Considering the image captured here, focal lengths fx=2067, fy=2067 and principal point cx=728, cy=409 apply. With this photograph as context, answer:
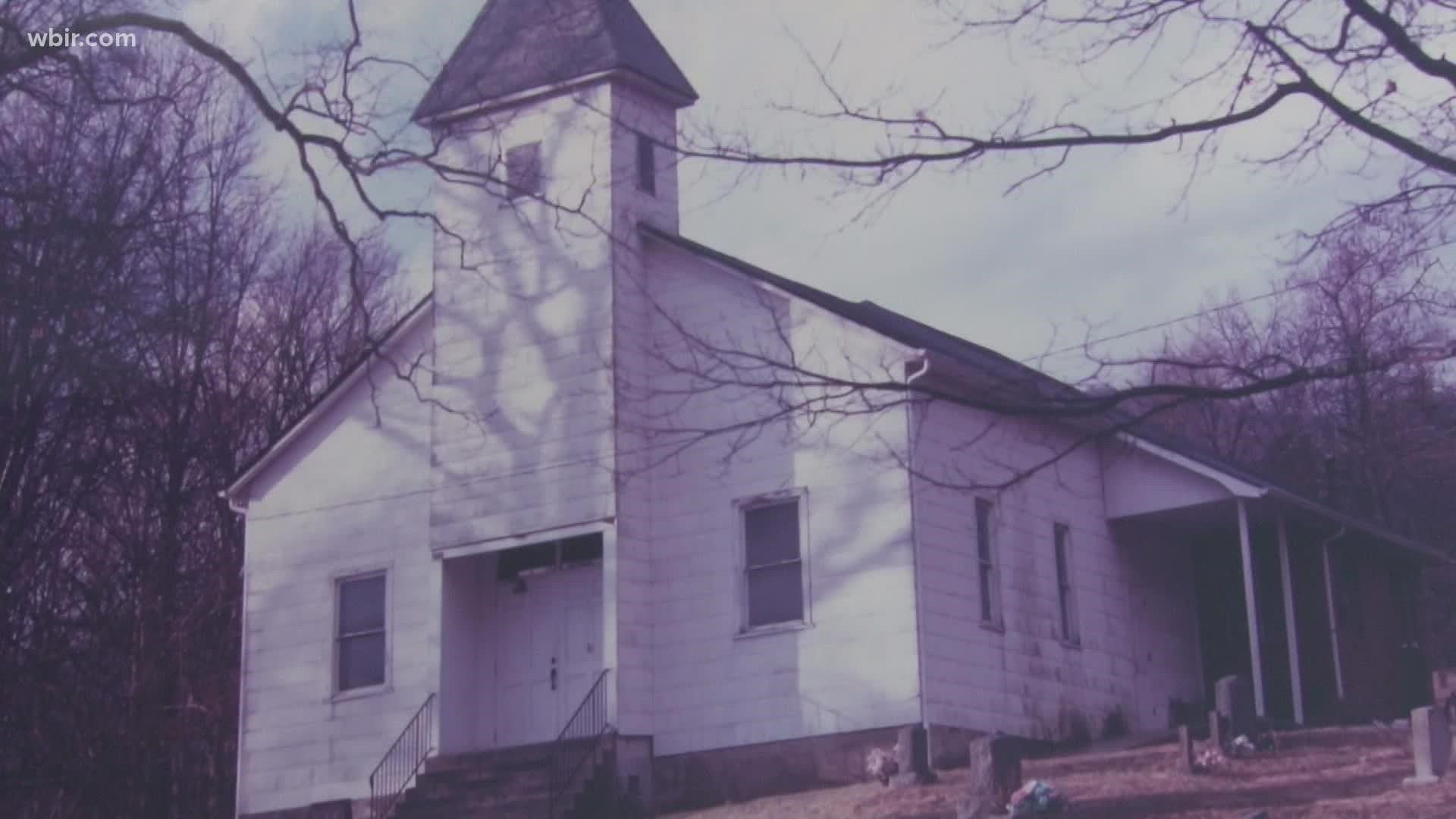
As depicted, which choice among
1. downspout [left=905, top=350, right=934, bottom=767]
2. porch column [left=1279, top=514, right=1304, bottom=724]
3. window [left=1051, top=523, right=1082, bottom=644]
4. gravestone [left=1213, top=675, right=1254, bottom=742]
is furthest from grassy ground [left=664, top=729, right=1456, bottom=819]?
porch column [left=1279, top=514, right=1304, bottom=724]

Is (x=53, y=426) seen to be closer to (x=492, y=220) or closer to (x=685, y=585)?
(x=492, y=220)

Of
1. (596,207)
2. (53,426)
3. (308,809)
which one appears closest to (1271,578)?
(596,207)

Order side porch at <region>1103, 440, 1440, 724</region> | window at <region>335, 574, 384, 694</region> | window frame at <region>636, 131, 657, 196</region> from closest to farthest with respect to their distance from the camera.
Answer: window frame at <region>636, 131, 657, 196</region> → window at <region>335, 574, 384, 694</region> → side porch at <region>1103, 440, 1440, 724</region>

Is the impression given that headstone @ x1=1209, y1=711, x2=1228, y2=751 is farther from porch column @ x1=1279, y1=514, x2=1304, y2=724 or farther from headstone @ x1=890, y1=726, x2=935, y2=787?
porch column @ x1=1279, y1=514, x2=1304, y2=724

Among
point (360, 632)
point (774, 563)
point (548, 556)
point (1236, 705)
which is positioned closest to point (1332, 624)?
point (1236, 705)

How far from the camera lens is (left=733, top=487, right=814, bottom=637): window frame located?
22.3 m

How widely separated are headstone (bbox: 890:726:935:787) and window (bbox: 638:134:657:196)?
25.9ft

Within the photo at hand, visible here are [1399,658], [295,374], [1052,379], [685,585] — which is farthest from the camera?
[295,374]

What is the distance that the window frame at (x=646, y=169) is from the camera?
962 inches

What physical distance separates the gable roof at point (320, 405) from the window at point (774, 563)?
17.7 feet

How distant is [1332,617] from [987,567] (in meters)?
7.36

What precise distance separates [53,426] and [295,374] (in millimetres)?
9887

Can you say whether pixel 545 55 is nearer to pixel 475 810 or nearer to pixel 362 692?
pixel 362 692

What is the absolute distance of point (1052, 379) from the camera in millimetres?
11828
